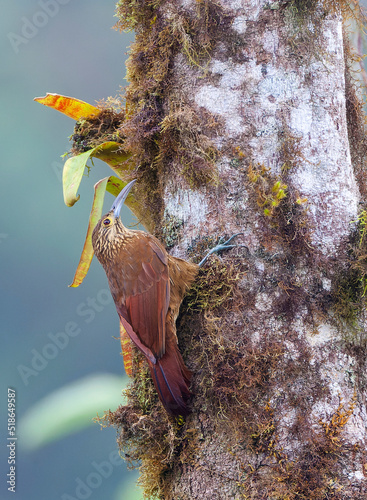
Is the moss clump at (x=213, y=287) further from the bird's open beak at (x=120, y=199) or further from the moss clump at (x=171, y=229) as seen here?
the bird's open beak at (x=120, y=199)

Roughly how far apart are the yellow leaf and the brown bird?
0.55 m

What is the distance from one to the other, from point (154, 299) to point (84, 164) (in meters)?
0.73

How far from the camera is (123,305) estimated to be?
2096 millimetres

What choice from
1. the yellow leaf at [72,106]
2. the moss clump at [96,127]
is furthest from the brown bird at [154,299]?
the yellow leaf at [72,106]

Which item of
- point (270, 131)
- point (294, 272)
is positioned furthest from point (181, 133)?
point (294, 272)

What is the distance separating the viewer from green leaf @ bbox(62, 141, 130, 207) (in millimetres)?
2123

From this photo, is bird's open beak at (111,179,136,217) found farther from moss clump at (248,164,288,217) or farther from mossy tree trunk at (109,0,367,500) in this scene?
moss clump at (248,164,288,217)

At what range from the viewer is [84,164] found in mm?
2203

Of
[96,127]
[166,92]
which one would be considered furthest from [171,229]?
[96,127]

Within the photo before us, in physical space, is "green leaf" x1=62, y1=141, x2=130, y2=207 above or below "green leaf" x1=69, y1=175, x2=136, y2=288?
above

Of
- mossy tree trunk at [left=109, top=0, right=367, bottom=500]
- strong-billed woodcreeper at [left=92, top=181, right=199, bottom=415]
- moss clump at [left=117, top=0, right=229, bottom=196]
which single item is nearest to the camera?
mossy tree trunk at [left=109, top=0, right=367, bottom=500]

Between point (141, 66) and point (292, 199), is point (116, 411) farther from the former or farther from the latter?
point (141, 66)

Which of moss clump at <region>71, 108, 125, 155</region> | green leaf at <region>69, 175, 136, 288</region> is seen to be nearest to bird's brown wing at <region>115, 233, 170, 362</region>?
green leaf at <region>69, 175, 136, 288</region>

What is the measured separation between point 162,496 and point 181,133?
1551 millimetres
